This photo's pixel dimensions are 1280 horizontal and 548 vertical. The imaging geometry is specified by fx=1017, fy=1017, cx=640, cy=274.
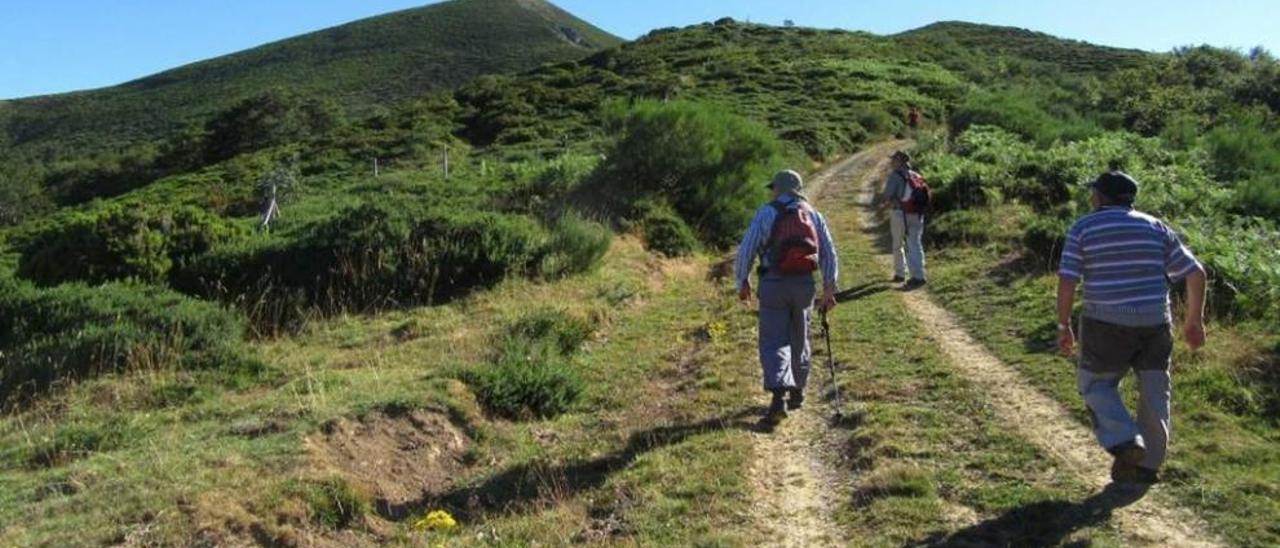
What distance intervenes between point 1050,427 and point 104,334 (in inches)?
306

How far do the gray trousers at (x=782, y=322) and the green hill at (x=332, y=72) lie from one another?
75629 millimetres

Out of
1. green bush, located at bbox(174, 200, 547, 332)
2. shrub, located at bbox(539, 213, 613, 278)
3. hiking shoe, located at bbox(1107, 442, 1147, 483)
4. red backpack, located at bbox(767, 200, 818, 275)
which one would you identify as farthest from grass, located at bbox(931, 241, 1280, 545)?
green bush, located at bbox(174, 200, 547, 332)

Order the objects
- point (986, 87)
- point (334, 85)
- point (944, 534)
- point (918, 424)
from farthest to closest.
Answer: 1. point (334, 85)
2. point (986, 87)
3. point (918, 424)
4. point (944, 534)

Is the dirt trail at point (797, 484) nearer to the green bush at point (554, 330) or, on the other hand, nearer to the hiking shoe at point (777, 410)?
the hiking shoe at point (777, 410)

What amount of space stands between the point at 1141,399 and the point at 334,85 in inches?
3604

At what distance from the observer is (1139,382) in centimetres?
539

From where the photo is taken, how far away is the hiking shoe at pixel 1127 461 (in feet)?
17.1

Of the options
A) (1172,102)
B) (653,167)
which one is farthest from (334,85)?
(653,167)

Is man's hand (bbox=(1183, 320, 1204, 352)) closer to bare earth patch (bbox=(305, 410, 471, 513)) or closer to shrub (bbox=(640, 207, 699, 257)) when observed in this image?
bare earth patch (bbox=(305, 410, 471, 513))

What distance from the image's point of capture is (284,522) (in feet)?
18.8

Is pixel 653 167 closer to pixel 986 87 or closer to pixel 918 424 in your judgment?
pixel 918 424

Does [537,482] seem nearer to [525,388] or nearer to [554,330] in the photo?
[525,388]

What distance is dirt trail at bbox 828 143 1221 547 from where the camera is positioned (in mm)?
4891

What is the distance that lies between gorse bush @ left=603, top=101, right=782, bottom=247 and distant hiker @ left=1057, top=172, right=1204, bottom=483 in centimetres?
1268
